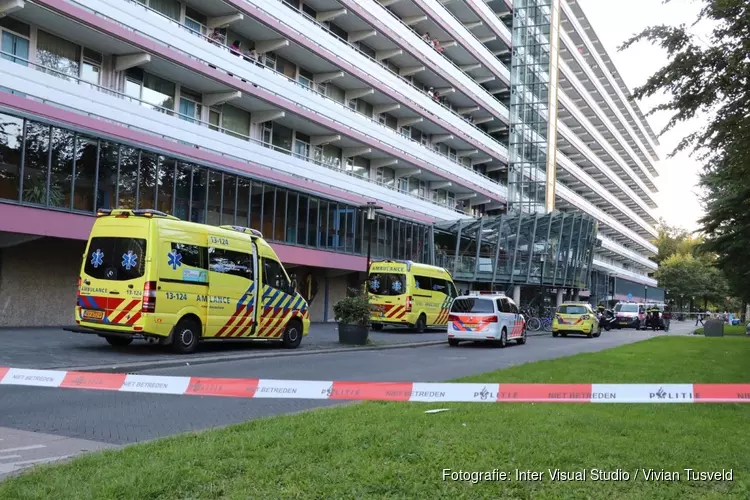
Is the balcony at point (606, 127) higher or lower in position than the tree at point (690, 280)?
higher

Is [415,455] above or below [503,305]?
below

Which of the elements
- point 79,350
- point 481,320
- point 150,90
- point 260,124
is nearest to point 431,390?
point 79,350

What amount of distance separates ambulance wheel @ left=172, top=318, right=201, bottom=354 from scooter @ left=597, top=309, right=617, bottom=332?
119 ft

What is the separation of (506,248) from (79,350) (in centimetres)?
3069

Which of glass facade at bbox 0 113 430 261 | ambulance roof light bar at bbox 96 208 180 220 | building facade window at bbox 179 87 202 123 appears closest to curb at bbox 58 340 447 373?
ambulance roof light bar at bbox 96 208 180 220

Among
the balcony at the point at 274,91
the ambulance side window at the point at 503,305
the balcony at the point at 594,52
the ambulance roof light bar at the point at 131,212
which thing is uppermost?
the balcony at the point at 594,52

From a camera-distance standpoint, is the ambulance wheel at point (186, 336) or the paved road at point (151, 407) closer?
the paved road at point (151, 407)

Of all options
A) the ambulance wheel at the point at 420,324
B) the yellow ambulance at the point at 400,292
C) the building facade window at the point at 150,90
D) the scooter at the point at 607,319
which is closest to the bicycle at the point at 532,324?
the ambulance wheel at the point at 420,324

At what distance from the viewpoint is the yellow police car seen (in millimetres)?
32188

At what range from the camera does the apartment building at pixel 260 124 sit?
1895 cm

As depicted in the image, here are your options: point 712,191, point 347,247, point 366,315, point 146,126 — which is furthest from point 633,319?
point 146,126

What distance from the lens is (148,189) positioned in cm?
2117

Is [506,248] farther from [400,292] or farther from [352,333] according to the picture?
[352,333]

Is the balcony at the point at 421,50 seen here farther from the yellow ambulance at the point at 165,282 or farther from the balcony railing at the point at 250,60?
the yellow ambulance at the point at 165,282
